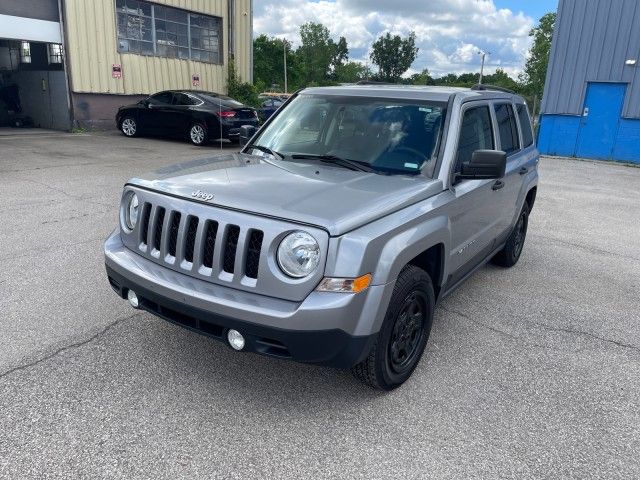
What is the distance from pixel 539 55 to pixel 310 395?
62994 mm

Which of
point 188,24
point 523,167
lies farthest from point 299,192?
point 188,24

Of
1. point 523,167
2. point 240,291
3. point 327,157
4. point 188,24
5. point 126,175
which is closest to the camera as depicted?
point 240,291

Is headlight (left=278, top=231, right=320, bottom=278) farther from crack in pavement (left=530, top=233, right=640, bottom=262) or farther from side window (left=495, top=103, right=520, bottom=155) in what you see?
crack in pavement (left=530, top=233, right=640, bottom=262)

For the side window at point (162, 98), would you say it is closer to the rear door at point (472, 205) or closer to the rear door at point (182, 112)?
the rear door at point (182, 112)

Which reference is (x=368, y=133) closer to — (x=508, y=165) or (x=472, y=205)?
(x=472, y=205)

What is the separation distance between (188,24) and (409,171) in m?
18.9

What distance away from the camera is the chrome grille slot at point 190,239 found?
283cm

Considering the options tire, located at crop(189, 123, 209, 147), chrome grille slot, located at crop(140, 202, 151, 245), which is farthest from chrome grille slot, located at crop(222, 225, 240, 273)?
tire, located at crop(189, 123, 209, 147)

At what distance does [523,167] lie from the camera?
16.7 feet

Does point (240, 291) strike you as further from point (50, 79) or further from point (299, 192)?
point (50, 79)

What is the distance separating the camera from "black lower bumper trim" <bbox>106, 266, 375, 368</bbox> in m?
2.52

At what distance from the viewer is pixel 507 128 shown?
15.9ft

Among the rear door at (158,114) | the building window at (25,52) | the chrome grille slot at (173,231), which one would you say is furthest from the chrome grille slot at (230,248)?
the building window at (25,52)

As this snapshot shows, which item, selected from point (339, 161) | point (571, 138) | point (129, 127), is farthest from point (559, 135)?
point (339, 161)
